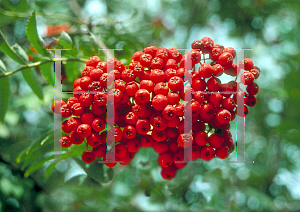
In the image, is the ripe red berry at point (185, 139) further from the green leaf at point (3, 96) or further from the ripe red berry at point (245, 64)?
the green leaf at point (3, 96)

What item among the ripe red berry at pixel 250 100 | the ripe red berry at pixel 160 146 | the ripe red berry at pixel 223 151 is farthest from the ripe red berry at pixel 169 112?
the ripe red berry at pixel 250 100

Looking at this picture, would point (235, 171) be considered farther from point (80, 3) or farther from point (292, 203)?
point (80, 3)

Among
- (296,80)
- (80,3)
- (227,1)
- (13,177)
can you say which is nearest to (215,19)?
(227,1)

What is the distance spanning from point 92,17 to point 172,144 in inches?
86.8

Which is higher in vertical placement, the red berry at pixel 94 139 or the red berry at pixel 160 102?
the red berry at pixel 160 102

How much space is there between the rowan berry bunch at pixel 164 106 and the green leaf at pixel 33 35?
0.54 meters

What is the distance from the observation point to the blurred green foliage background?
192cm

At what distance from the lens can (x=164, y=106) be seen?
1.35 m

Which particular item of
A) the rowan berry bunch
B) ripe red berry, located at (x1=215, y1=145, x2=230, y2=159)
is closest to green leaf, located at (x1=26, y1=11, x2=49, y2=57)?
the rowan berry bunch

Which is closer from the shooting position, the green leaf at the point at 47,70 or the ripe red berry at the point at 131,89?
the ripe red berry at the point at 131,89

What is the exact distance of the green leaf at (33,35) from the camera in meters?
1.68

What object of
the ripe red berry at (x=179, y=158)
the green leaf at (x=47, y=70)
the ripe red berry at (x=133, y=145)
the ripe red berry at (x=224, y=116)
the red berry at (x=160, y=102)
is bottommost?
the ripe red berry at (x=179, y=158)

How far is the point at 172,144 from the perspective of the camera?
58.6 inches

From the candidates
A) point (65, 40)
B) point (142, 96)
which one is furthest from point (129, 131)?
point (65, 40)
